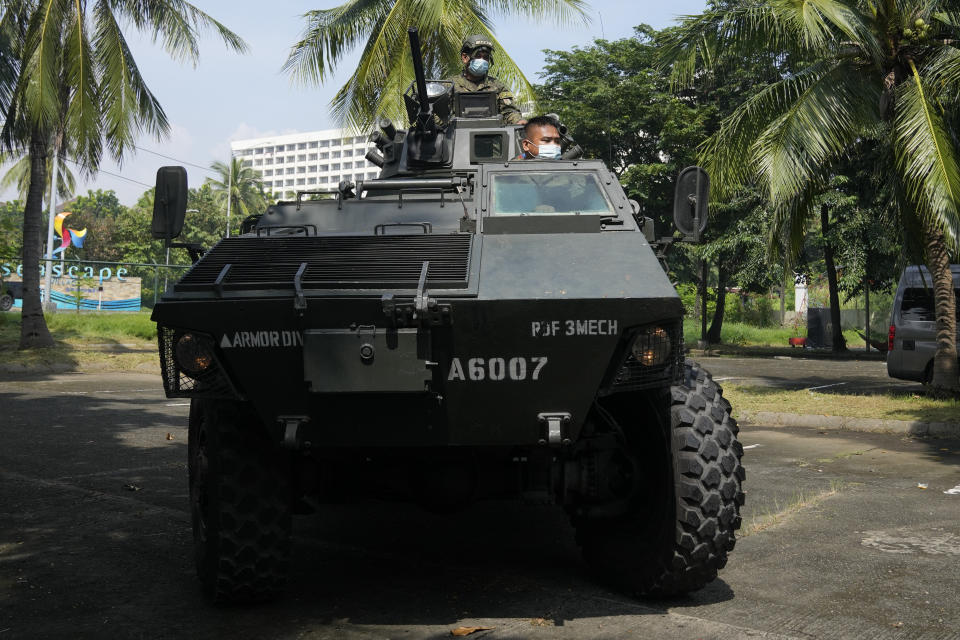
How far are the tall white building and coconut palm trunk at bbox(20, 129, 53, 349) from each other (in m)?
146

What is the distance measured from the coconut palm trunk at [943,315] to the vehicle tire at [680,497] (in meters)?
8.53

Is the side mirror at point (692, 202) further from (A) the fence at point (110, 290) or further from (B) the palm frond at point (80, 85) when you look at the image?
(A) the fence at point (110, 290)

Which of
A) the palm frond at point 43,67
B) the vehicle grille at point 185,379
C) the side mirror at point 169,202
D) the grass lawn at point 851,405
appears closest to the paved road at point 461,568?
the vehicle grille at point 185,379

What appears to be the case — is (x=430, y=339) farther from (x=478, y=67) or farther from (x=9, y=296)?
(x=9, y=296)

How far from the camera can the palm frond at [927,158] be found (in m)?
9.73

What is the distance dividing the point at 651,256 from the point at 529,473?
106 cm

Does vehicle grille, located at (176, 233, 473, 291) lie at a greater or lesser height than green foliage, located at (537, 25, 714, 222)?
lesser

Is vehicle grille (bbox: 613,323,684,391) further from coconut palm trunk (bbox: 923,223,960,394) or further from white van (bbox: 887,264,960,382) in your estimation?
white van (bbox: 887,264,960,382)

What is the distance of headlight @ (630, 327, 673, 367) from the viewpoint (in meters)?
3.86

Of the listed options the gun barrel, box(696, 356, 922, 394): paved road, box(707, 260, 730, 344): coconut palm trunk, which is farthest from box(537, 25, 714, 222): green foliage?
the gun barrel

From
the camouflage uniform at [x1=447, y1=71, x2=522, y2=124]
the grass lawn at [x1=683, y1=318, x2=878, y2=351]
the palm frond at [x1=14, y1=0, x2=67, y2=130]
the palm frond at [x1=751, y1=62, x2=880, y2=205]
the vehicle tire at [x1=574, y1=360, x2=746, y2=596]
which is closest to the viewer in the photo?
the vehicle tire at [x1=574, y1=360, x2=746, y2=596]

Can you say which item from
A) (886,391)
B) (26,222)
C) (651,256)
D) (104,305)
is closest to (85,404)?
(26,222)

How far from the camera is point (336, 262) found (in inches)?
158

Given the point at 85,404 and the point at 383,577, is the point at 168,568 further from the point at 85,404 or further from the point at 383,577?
the point at 85,404
